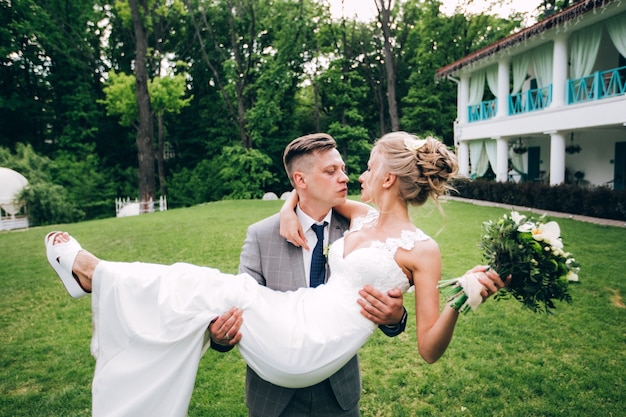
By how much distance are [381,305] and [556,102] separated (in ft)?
56.0

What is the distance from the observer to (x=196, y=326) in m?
2.26

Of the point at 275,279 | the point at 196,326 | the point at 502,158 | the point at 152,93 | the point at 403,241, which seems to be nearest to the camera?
the point at 196,326

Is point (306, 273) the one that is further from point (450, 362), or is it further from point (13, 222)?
point (13, 222)

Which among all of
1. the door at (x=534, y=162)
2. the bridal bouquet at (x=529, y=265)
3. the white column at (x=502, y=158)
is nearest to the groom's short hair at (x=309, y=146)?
the bridal bouquet at (x=529, y=265)

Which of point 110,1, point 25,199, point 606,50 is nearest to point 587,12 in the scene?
point 606,50

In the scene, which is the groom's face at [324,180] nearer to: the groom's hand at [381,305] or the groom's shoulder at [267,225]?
the groom's shoulder at [267,225]

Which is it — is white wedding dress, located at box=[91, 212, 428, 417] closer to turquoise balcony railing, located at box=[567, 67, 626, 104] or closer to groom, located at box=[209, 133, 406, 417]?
groom, located at box=[209, 133, 406, 417]

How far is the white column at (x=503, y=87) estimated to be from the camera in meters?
19.7

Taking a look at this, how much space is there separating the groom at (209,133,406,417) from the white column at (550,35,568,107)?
655 inches

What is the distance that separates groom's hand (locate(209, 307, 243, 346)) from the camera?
2.26 metres

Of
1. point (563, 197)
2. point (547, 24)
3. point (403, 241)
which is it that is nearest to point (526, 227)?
point (403, 241)

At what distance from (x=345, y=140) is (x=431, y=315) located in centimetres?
2871

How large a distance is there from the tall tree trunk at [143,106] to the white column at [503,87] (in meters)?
16.2

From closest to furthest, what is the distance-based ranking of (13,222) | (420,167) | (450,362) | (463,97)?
(420,167), (450,362), (13,222), (463,97)
